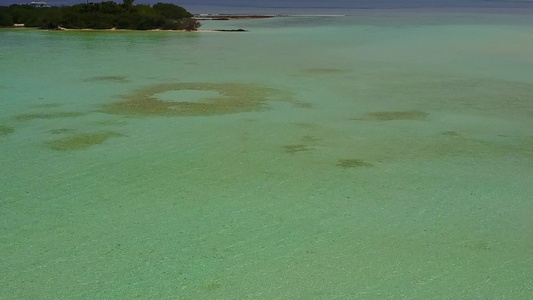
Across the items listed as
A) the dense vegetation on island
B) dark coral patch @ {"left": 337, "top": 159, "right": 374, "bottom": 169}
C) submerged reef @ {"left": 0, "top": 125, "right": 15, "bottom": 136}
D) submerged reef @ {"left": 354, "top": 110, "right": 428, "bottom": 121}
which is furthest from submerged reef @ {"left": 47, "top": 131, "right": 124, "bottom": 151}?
the dense vegetation on island

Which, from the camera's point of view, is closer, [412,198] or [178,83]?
[412,198]

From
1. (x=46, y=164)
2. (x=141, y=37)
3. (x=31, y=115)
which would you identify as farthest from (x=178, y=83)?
(x=141, y=37)

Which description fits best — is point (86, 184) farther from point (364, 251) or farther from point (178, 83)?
point (178, 83)

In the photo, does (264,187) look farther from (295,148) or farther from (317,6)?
(317,6)

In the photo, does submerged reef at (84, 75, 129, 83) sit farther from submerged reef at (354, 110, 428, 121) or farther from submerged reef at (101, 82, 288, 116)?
submerged reef at (354, 110, 428, 121)

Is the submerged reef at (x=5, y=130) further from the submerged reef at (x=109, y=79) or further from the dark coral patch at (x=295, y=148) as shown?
the submerged reef at (x=109, y=79)

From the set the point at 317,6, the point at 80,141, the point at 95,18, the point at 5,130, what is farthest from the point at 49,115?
the point at 317,6

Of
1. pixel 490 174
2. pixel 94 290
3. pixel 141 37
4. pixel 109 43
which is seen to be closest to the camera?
pixel 94 290

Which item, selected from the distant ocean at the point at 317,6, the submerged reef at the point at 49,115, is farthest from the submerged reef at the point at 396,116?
the distant ocean at the point at 317,6
